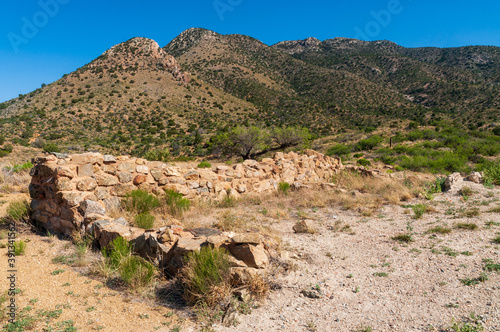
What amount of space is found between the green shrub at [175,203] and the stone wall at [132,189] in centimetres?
50

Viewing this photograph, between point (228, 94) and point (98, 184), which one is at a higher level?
point (228, 94)

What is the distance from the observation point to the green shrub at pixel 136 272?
3736mm

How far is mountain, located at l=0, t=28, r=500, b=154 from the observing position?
36094mm

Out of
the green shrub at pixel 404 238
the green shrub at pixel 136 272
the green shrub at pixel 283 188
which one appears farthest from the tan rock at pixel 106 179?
the green shrub at pixel 404 238

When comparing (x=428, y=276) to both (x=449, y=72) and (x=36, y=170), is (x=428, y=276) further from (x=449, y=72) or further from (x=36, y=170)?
(x=449, y=72)

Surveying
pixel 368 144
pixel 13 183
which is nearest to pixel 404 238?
pixel 13 183

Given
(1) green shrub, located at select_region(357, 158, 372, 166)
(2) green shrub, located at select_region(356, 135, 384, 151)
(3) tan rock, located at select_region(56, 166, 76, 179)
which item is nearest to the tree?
(2) green shrub, located at select_region(356, 135, 384, 151)

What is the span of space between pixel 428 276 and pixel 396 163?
666 inches

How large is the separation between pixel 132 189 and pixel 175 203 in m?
1.26

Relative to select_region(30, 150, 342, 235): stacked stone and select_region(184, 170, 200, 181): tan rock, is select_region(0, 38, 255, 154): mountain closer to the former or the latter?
select_region(184, 170, 200, 181): tan rock

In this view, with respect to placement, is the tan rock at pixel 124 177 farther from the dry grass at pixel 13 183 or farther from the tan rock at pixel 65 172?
the dry grass at pixel 13 183

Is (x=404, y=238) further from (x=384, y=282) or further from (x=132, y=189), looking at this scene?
(x=132, y=189)

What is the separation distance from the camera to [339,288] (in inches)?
142

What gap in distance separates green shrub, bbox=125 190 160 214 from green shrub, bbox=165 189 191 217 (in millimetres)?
348
